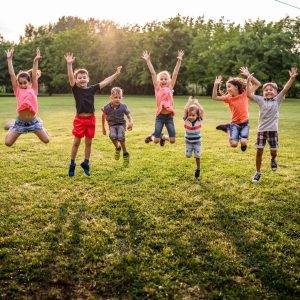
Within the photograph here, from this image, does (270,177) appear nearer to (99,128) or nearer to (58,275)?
(58,275)

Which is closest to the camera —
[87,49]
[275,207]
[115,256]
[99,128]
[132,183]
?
[115,256]

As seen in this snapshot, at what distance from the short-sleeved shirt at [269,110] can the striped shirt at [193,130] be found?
133cm

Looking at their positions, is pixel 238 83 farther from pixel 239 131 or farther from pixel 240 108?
pixel 239 131

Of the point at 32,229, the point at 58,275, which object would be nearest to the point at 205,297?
the point at 58,275

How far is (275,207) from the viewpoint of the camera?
7680mm

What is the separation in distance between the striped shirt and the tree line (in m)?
45.1

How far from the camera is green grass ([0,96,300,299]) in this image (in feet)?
16.5

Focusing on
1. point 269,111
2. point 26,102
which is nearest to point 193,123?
point 269,111

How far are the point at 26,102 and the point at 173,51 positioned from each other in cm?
5719

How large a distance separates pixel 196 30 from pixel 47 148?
193 ft

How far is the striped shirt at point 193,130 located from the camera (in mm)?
8852

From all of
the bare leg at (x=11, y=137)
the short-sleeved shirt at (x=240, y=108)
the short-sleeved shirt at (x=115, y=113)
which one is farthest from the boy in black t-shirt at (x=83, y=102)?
the short-sleeved shirt at (x=240, y=108)

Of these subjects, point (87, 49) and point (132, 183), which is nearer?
point (132, 183)

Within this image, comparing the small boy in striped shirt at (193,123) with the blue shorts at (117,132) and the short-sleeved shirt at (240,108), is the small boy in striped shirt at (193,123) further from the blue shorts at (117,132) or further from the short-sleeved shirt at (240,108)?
the blue shorts at (117,132)
